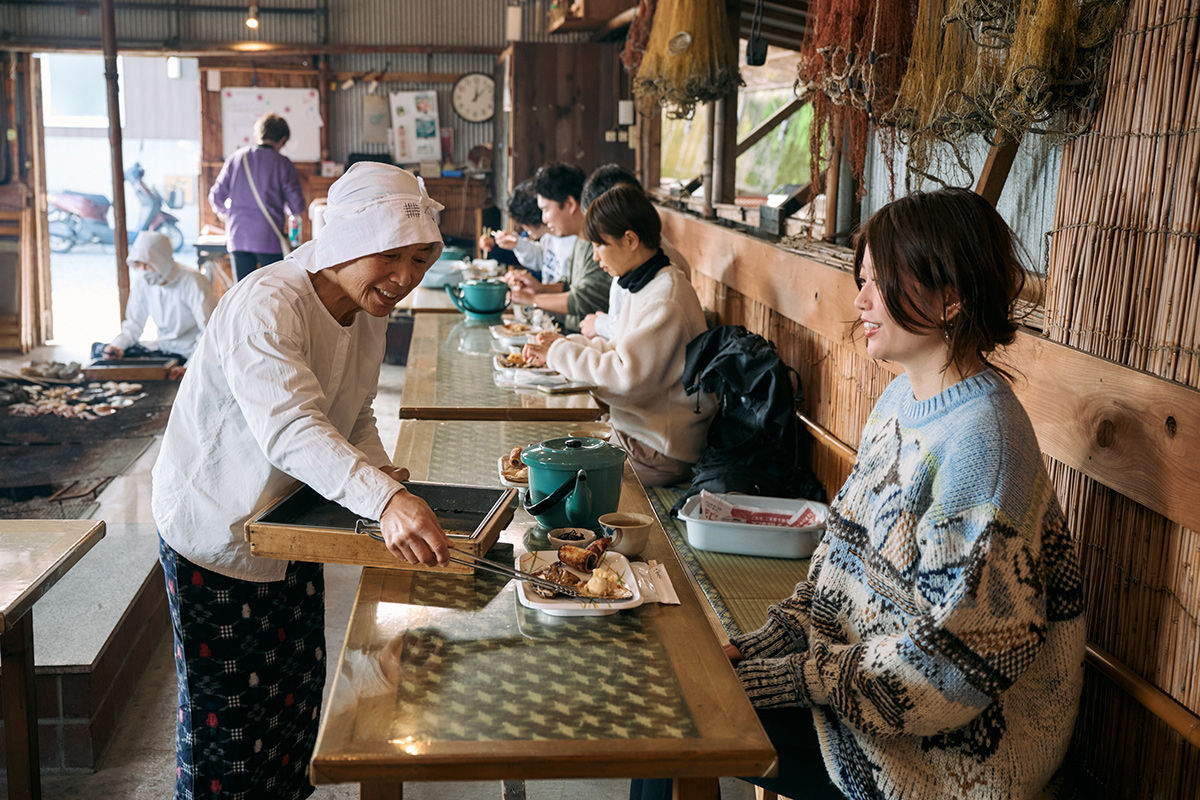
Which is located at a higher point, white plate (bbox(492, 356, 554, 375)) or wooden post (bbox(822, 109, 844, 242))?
wooden post (bbox(822, 109, 844, 242))

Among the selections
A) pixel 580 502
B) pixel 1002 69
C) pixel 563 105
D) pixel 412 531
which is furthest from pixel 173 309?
pixel 1002 69

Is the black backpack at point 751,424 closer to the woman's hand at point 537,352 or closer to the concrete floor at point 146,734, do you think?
the woman's hand at point 537,352

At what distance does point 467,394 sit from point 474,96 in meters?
7.45

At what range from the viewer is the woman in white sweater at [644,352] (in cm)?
329

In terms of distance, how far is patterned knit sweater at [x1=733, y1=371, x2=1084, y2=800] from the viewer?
1368mm

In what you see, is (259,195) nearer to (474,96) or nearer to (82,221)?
(474,96)

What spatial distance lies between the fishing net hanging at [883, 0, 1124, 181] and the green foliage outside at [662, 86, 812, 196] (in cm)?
335

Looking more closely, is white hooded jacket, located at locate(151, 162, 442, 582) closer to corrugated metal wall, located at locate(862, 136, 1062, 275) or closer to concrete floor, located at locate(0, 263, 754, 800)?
concrete floor, located at locate(0, 263, 754, 800)

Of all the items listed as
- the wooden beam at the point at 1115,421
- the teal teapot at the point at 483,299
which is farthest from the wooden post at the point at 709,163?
the wooden beam at the point at 1115,421

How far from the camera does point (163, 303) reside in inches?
248

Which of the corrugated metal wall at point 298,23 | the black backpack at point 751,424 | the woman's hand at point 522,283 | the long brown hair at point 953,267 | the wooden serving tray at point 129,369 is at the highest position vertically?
the corrugated metal wall at point 298,23

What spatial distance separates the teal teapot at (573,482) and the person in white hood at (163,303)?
16.0 feet

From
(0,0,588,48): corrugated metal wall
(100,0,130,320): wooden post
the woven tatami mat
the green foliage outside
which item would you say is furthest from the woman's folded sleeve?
(0,0,588,48): corrugated metal wall

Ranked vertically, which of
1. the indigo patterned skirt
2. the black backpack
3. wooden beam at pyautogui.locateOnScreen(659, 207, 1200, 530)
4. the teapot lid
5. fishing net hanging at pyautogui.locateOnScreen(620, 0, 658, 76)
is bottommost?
the indigo patterned skirt
